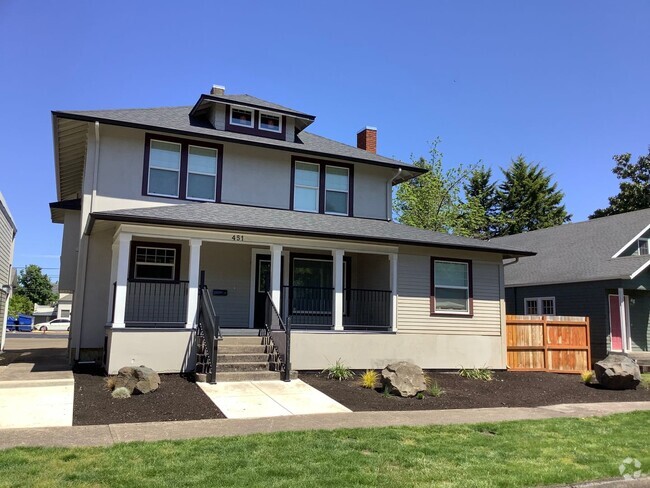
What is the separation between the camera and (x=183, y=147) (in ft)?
48.3

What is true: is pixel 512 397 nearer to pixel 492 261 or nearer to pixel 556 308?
pixel 492 261

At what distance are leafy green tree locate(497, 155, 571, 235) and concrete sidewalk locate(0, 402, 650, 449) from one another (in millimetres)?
36941

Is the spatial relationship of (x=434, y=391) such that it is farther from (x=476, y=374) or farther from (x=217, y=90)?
(x=217, y=90)

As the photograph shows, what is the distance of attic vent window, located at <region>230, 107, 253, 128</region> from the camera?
631 inches

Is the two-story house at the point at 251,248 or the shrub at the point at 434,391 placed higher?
the two-story house at the point at 251,248

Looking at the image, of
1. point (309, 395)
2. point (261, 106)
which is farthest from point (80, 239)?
point (309, 395)

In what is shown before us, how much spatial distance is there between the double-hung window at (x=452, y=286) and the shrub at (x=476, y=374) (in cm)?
169

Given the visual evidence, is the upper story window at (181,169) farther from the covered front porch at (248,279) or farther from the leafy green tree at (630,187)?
the leafy green tree at (630,187)

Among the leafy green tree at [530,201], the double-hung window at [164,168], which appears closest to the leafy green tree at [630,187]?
the leafy green tree at [530,201]

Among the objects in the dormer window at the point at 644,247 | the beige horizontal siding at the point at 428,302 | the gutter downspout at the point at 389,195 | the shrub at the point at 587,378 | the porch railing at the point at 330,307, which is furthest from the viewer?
the dormer window at the point at 644,247

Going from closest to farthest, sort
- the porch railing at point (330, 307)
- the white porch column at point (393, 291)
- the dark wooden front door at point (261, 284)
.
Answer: the white porch column at point (393, 291), the porch railing at point (330, 307), the dark wooden front door at point (261, 284)

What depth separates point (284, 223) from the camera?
1362 centimetres

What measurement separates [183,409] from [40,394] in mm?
2771

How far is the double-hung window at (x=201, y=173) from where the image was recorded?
48.4 ft
